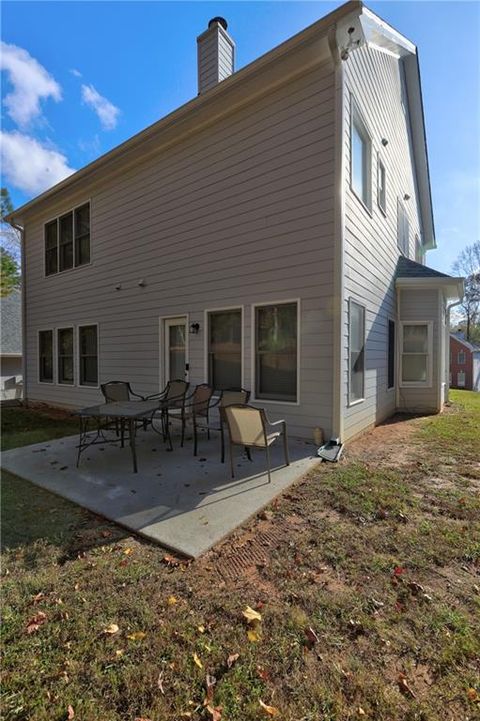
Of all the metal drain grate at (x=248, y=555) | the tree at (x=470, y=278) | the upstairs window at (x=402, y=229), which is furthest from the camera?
the tree at (x=470, y=278)

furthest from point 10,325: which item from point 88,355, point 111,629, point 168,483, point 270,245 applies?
point 111,629

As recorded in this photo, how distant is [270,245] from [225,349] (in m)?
2.00

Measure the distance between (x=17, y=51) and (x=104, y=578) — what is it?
1030 cm

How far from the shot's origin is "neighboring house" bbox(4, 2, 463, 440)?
5281mm

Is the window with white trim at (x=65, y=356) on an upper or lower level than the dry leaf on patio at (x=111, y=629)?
upper

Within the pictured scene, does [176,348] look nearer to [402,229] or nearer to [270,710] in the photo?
[270,710]

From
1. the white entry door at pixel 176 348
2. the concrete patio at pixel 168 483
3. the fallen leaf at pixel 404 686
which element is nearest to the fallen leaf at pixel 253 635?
the fallen leaf at pixel 404 686

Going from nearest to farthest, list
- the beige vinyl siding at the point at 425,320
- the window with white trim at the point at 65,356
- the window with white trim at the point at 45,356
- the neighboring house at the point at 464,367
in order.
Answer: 1. the beige vinyl siding at the point at 425,320
2. the window with white trim at the point at 65,356
3. the window with white trim at the point at 45,356
4. the neighboring house at the point at 464,367

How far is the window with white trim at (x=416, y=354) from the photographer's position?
28.6 feet

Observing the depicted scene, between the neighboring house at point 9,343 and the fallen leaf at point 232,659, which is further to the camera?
the neighboring house at point 9,343

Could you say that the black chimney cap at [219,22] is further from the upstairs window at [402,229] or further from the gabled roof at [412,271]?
the gabled roof at [412,271]

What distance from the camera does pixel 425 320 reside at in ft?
28.7

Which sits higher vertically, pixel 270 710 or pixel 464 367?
pixel 464 367

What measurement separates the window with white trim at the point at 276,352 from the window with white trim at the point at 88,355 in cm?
520
